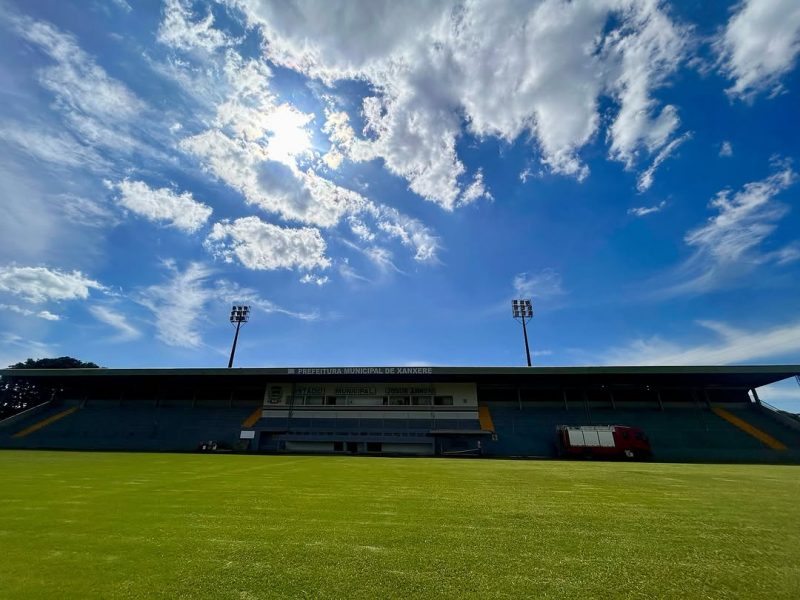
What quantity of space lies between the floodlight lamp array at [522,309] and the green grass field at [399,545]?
49771 millimetres

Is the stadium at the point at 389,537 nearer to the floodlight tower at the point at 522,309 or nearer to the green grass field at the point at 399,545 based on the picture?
the green grass field at the point at 399,545

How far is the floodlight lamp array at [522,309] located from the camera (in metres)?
57.4

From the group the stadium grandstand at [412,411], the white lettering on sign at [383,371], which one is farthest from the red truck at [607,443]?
the white lettering on sign at [383,371]

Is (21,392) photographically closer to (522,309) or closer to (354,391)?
(354,391)

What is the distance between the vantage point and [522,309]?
57.8 meters

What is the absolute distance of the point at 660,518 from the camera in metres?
6.13

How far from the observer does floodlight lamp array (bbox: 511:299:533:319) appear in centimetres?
5738

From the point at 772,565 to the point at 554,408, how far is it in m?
39.4

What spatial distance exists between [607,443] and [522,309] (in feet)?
97.5

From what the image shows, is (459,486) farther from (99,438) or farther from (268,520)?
(99,438)

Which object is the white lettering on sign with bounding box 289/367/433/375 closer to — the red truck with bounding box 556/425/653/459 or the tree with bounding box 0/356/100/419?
the red truck with bounding box 556/425/653/459

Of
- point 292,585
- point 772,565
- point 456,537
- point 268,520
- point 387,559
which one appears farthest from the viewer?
point 268,520

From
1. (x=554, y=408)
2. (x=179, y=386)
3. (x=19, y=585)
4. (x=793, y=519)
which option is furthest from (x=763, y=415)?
(x=179, y=386)

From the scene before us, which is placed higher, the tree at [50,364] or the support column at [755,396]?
the tree at [50,364]
